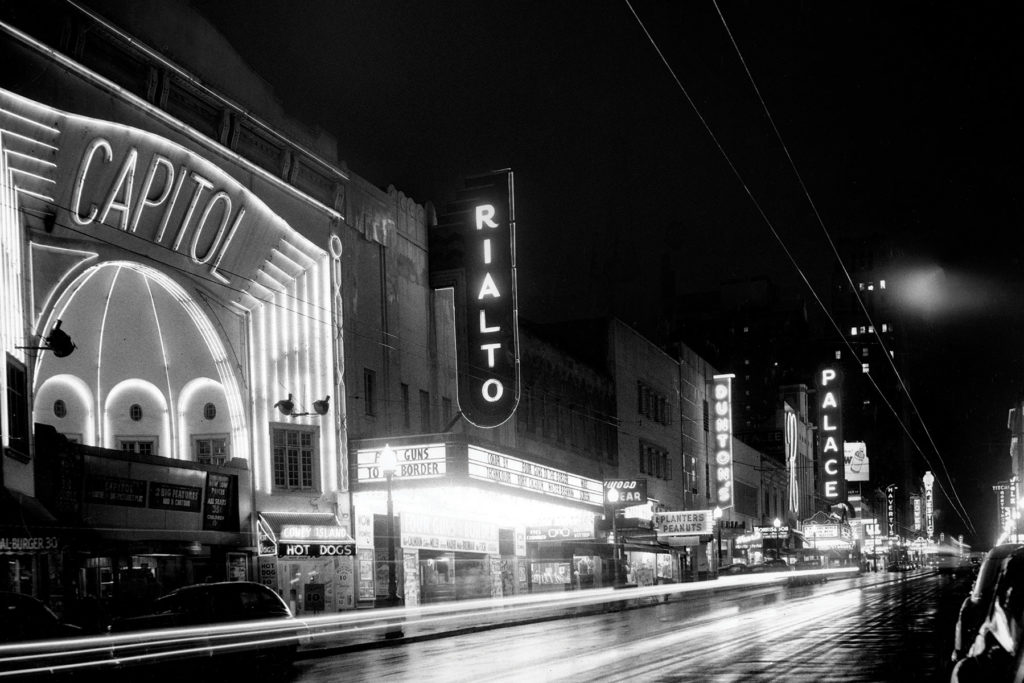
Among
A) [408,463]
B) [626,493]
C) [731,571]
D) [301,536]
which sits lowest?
[731,571]

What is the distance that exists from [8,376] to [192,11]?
36.3 ft

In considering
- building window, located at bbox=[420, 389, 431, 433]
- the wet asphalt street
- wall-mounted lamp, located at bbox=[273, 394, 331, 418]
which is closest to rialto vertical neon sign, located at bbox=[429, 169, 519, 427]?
building window, located at bbox=[420, 389, 431, 433]

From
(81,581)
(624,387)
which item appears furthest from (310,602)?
(624,387)

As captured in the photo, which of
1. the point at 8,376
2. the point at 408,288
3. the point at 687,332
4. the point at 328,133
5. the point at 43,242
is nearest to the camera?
the point at 8,376

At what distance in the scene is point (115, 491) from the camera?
82.3ft

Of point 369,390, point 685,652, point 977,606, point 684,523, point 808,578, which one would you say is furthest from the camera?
point 808,578

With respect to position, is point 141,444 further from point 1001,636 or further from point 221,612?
point 1001,636

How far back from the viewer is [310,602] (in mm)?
31062

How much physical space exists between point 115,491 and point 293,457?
6.94 meters

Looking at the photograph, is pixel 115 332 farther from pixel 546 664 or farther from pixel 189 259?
pixel 546 664

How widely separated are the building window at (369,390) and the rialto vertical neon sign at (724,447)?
40.0 meters

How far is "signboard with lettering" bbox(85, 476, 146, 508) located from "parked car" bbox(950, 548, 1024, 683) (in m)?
A: 20.5

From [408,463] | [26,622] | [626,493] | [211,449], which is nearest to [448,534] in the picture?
[408,463]

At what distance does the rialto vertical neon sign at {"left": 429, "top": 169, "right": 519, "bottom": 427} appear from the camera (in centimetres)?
3581
